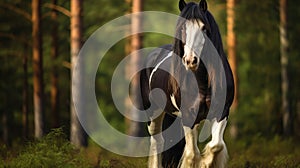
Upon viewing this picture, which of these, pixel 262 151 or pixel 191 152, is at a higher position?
pixel 191 152

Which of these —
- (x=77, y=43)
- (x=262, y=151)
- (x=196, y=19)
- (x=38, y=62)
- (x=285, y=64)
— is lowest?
(x=262, y=151)

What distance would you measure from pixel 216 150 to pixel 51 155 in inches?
94.5

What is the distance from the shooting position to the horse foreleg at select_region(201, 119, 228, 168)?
9.02m

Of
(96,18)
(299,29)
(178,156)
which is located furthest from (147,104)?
(299,29)

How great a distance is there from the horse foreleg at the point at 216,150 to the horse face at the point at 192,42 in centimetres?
83

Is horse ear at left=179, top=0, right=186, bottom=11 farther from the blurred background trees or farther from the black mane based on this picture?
the blurred background trees

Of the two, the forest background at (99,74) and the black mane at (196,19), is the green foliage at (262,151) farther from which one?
the black mane at (196,19)

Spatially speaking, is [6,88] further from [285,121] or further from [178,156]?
[178,156]

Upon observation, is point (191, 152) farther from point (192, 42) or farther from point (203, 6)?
point (203, 6)

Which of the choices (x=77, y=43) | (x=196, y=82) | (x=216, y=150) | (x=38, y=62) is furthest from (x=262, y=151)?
(x=216, y=150)

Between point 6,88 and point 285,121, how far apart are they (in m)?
8.78

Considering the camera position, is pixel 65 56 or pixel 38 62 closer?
pixel 38 62

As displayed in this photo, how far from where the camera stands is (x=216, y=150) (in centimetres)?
905

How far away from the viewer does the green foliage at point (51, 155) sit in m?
9.79
